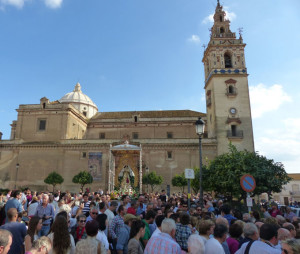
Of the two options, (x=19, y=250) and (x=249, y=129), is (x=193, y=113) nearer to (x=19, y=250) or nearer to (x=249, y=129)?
(x=249, y=129)

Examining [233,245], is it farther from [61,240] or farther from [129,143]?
[129,143]

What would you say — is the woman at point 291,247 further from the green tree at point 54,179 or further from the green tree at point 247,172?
the green tree at point 54,179

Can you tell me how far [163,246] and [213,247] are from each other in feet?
2.67

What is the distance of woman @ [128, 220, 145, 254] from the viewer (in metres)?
4.70

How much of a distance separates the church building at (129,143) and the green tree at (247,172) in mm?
14058

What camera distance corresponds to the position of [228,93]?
36781 mm

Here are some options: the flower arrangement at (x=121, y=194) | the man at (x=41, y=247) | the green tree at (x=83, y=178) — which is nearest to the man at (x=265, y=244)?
the man at (x=41, y=247)

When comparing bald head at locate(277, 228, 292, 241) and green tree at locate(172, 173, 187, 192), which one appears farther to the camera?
green tree at locate(172, 173, 187, 192)

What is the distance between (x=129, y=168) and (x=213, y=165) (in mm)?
15633

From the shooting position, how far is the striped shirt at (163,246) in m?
4.10

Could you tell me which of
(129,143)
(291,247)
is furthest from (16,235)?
(129,143)

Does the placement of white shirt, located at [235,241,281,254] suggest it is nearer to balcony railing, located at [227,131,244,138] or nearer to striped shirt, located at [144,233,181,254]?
striped shirt, located at [144,233,181,254]

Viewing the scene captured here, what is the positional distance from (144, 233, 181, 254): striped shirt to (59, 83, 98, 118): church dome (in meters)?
48.8

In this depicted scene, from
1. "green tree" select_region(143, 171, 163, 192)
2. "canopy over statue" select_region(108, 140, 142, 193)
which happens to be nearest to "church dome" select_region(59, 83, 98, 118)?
"canopy over statue" select_region(108, 140, 142, 193)
